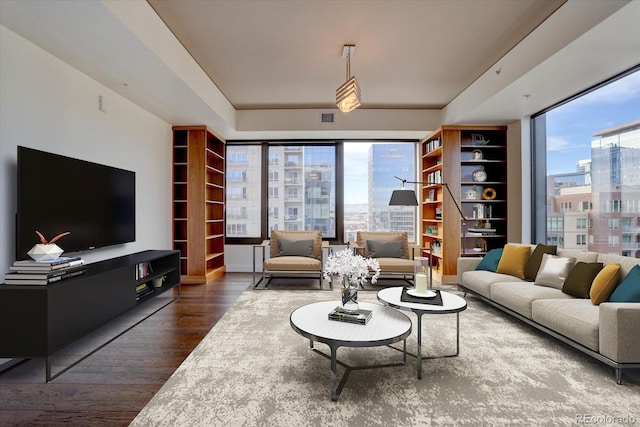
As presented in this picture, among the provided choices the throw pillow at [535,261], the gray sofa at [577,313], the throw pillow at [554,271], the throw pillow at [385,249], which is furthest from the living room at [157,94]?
the throw pillow at [385,249]

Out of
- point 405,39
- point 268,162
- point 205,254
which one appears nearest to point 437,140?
point 405,39

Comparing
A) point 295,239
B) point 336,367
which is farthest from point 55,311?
point 295,239

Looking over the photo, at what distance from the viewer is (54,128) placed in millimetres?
2967

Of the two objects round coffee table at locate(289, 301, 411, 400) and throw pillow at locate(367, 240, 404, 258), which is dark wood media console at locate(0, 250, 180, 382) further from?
throw pillow at locate(367, 240, 404, 258)

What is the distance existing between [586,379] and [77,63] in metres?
5.10

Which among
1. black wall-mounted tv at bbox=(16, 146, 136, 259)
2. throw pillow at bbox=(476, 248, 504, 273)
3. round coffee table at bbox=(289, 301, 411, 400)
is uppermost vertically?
black wall-mounted tv at bbox=(16, 146, 136, 259)

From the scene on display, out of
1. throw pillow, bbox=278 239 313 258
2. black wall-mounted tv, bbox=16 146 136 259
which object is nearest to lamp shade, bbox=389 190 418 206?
throw pillow, bbox=278 239 313 258

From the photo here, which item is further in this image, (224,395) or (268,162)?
(268,162)

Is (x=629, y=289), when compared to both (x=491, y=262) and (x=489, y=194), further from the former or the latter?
(x=489, y=194)

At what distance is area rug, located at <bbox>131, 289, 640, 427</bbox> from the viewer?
1.79 m

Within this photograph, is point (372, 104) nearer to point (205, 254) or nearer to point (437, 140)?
point (437, 140)

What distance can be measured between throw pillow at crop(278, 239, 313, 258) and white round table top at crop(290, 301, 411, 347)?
2.53 m

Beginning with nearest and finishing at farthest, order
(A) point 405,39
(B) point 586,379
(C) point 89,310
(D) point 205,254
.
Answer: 1. (B) point 586,379
2. (C) point 89,310
3. (A) point 405,39
4. (D) point 205,254

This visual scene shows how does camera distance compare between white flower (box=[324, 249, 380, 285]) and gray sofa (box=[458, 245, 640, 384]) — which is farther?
white flower (box=[324, 249, 380, 285])
